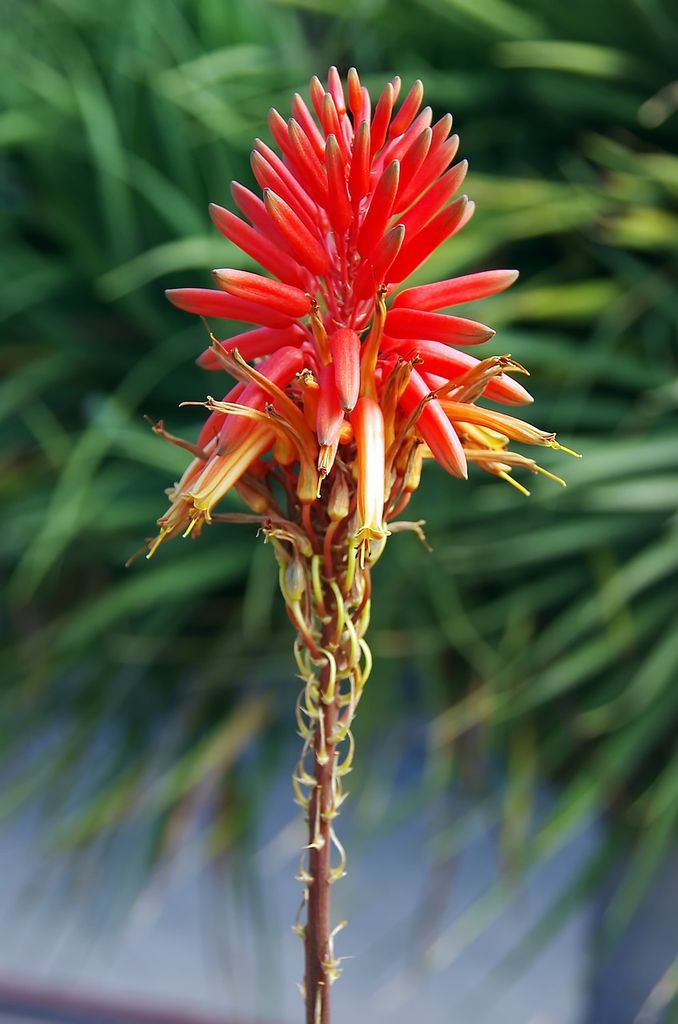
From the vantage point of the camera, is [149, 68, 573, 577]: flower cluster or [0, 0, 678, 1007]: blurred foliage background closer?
[149, 68, 573, 577]: flower cluster

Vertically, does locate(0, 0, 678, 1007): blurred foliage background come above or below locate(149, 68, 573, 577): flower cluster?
above

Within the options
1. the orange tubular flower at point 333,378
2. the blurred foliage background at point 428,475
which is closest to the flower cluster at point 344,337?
the orange tubular flower at point 333,378

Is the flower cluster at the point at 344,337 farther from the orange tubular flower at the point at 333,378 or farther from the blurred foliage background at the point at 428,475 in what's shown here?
the blurred foliage background at the point at 428,475

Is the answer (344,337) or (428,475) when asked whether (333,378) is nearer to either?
(344,337)

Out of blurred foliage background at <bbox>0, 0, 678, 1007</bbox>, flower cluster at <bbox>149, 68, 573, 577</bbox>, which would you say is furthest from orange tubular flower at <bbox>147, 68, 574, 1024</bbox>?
blurred foliage background at <bbox>0, 0, 678, 1007</bbox>

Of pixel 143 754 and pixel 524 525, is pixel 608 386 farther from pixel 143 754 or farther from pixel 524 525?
pixel 143 754

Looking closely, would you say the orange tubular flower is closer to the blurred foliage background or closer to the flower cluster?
the flower cluster
